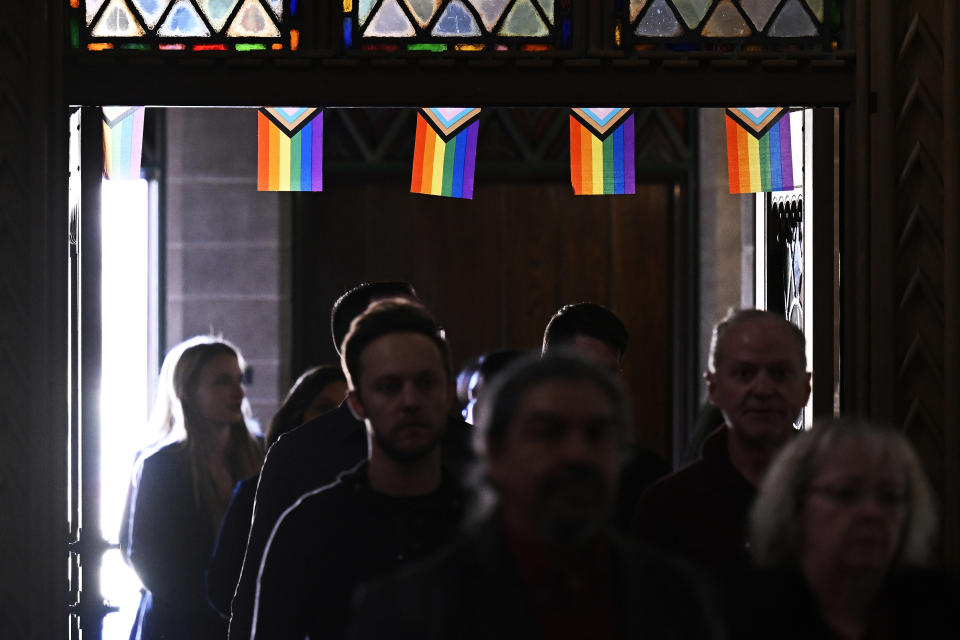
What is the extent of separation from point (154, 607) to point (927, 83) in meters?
3.23

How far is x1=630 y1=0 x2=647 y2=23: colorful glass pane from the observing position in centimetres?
469

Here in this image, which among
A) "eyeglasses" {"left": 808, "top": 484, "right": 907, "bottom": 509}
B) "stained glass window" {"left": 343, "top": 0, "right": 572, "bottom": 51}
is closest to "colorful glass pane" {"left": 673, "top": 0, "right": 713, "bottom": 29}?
"stained glass window" {"left": 343, "top": 0, "right": 572, "bottom": 51}

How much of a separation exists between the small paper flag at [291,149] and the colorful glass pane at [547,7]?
90cm

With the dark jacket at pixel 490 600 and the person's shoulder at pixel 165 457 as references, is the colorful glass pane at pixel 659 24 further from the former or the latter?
the dark jacket at pixel 490 600

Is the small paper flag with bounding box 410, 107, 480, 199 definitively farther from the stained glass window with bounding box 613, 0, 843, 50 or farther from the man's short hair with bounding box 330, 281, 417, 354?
the stained glass window with bounding box 613, 0, 843, 50

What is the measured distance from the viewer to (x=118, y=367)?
9.49 m

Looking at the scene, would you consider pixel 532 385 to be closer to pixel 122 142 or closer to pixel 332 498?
pixel 332 498

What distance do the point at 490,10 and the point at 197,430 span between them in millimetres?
2011

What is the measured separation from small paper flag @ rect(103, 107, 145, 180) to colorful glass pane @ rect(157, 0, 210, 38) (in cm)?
68

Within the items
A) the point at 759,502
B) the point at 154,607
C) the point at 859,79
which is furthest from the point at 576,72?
the point at 154,607

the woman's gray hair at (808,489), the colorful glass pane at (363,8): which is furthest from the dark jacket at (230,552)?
the woman's gray hair at (808,489)

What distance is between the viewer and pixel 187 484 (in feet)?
17.7

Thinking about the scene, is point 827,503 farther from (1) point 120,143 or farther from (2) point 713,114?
(2) point 713,114

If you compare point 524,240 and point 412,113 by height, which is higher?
point 412,113
